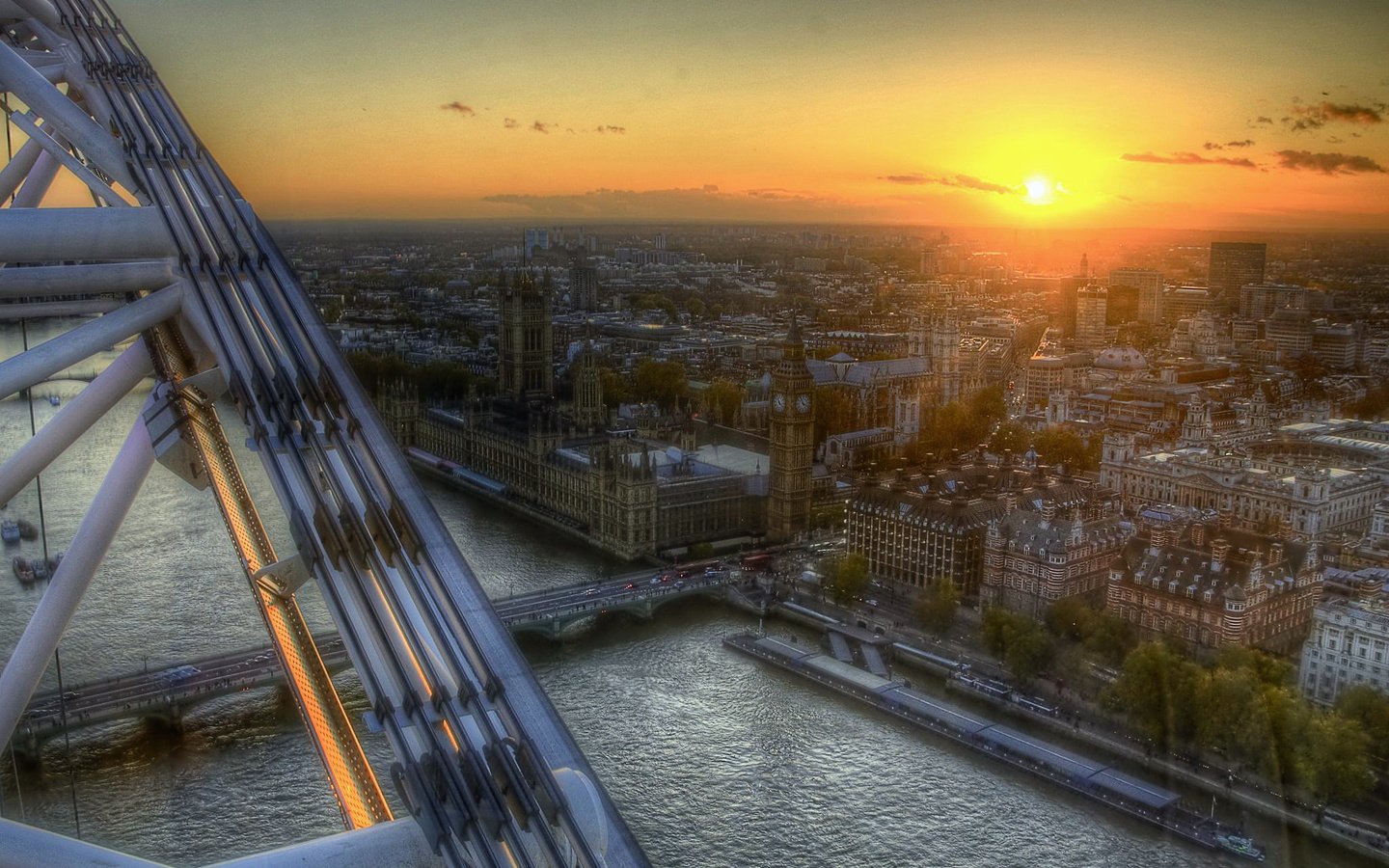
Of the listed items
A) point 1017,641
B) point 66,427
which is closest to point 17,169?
point 66,427

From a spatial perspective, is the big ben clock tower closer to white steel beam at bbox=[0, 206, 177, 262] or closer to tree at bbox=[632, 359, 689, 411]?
tree at bbox=[632, 359, 689, 411]

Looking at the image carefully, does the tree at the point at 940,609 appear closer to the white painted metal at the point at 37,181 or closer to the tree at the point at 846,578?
the tree at the point at 846,578

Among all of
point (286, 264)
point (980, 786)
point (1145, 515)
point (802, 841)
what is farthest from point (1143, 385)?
point (286, 264)

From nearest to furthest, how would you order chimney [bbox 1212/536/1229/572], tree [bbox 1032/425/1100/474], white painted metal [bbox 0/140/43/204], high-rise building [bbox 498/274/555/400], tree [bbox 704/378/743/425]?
white painted metal [bbox 0/140/43/204] < chimney [bbox 1212/536/1229/572] < tree [bbox 1032/425/1100/474] < tree [bbox 704/378/743/425] < high-rise building [bbox 498/274/555/400]

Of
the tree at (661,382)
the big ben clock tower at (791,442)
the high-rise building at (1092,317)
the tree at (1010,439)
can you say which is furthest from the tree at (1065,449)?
the tree at (661,382)

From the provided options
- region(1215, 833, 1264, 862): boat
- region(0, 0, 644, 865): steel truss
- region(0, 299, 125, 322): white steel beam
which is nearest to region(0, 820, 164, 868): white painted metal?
region(0, 0, 644, 865): steel truss

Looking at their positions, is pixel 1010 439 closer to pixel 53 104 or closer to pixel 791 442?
pixel 791 442

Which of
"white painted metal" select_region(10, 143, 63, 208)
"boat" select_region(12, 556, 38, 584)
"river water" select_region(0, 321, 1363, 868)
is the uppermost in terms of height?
"white painted metal" select_region(10, 143, 63, 208)
